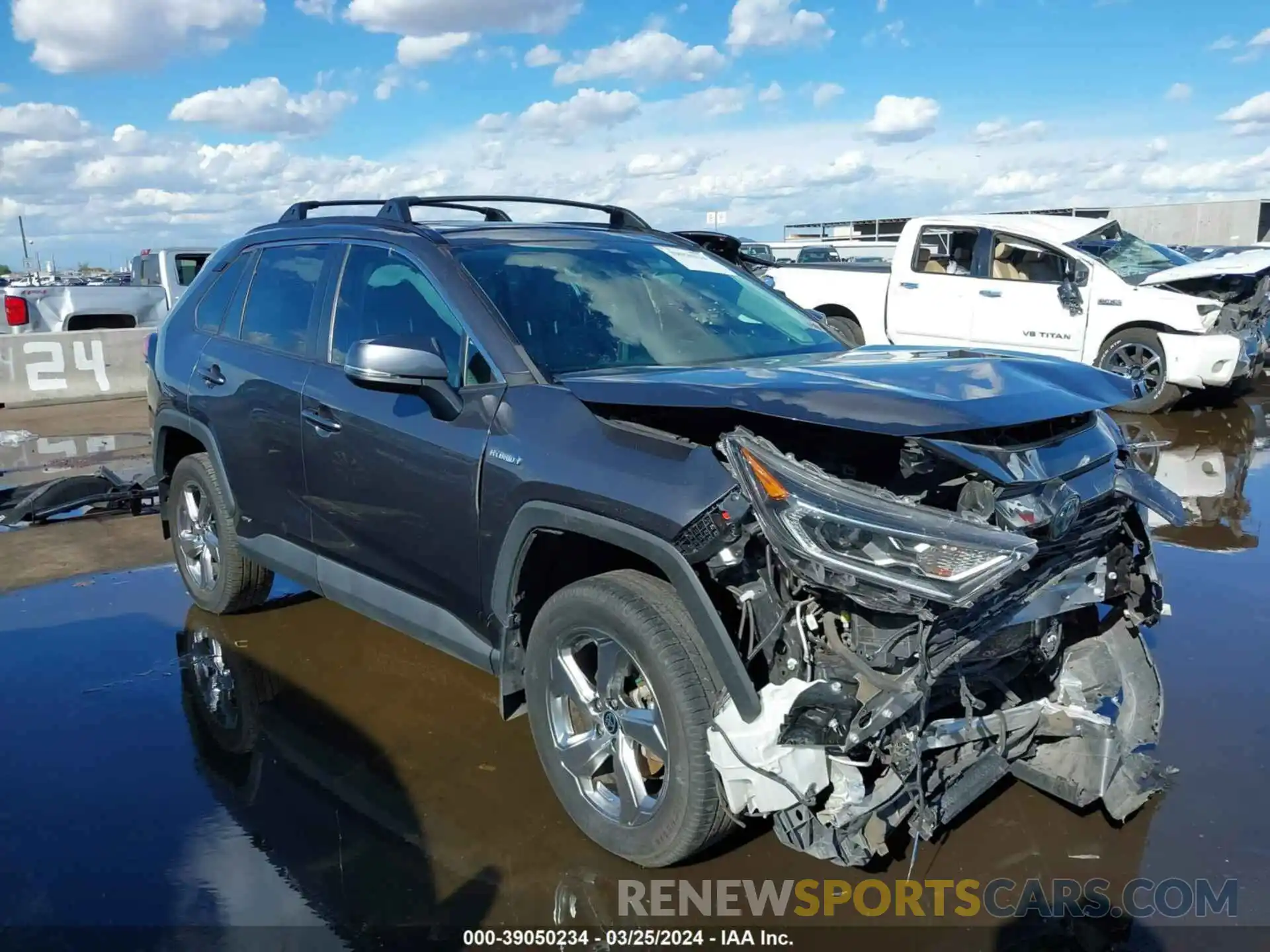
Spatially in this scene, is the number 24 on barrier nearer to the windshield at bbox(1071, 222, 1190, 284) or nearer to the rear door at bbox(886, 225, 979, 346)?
the rear door at bbox(886, 225, 979, 346)

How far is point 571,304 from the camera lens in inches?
149

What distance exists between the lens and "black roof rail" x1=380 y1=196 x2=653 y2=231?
13.9 ft

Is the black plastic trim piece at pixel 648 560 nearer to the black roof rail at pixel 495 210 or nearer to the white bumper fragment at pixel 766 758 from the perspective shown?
the white bumper fragment at pixel 766 758

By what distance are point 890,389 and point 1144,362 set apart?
914 centimetres

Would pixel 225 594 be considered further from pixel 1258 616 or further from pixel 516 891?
pixel 1258 616

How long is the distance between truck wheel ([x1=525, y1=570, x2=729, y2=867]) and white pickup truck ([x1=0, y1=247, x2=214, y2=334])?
43.8 feet

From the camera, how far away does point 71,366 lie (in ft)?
43.3

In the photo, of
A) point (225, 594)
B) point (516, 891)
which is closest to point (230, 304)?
point (225, 594)

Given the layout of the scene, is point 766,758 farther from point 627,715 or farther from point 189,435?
point 189,435

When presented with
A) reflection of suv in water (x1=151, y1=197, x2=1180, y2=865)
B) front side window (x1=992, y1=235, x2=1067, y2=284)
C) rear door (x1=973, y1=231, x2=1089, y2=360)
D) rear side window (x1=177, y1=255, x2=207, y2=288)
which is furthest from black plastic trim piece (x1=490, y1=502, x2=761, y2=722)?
rear side window (x1=177, y1=255, x2=207, y2=288)

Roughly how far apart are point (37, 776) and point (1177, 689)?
14.8 ft

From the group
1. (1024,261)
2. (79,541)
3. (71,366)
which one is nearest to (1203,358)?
A: (1024,261)

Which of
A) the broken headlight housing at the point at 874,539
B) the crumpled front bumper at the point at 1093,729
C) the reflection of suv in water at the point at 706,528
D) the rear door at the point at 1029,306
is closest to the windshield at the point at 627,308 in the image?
the reflection of suv in water at the point at 706,528

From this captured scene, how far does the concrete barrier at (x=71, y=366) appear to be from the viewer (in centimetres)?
1289
